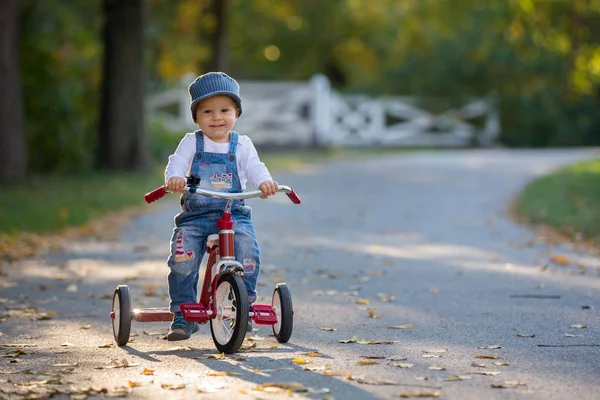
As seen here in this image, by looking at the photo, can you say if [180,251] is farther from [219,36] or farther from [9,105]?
[219,36]

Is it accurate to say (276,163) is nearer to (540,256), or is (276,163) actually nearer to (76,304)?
(540,256)

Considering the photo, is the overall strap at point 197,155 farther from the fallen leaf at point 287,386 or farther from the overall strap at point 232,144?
the fallen leaf at point 287,386

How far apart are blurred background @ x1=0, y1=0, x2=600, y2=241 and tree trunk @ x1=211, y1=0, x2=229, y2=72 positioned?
3 centimetres

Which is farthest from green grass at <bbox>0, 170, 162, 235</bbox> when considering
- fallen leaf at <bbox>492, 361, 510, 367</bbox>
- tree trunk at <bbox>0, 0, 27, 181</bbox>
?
fallen leaf at <bbox>492, 361, 510, 367</bbox>

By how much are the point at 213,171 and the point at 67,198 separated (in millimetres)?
10658

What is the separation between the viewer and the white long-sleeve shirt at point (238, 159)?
21.8ft

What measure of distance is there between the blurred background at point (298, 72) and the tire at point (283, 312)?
1349cm

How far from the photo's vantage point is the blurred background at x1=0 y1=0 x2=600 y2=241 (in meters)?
22.3

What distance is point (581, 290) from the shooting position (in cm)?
910

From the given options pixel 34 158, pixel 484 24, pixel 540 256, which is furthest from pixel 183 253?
pixel 484 24

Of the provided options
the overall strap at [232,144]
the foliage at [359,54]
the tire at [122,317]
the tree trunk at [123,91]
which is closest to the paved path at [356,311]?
the tire at [122,317]

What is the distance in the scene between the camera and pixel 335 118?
35.1 metres

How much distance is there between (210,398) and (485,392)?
118 cm

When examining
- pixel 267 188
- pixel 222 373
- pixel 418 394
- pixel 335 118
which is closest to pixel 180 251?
pixel 267 188
